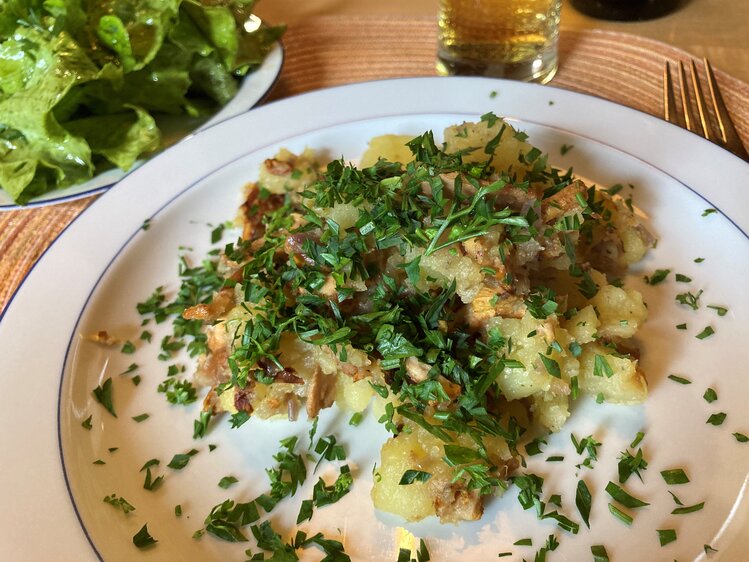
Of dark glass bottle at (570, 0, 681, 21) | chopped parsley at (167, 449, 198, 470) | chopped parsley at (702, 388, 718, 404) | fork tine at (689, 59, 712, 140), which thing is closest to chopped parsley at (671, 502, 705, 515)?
chopped parsley at (702, 388, 718, 404)

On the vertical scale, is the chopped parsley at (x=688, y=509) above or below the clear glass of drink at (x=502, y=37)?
below

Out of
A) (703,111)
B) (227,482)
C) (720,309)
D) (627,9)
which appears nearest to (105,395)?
(227,482)

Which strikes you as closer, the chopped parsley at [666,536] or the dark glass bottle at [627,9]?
the chopped parsley at [666,536]

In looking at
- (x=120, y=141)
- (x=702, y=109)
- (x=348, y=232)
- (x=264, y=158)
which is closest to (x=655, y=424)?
(x=348, y=232)

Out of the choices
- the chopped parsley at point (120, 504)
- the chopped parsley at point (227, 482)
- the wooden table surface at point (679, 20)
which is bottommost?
the chopped parsley at point (227, 482)

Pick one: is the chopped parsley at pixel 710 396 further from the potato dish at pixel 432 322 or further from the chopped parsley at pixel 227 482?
the chopped parsley at pixel 227 482

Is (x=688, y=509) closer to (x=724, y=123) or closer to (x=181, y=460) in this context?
(x=181, y=460)

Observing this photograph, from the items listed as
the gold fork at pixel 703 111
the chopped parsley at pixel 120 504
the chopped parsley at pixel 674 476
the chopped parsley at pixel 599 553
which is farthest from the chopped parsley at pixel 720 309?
the chopped parsley at pixel 120 504

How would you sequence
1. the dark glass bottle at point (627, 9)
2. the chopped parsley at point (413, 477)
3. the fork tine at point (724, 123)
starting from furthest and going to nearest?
the dark glass bottle at point (627, 9) < the fork tine at point (724, 123) < the chopped parsley at point (413, 477)
